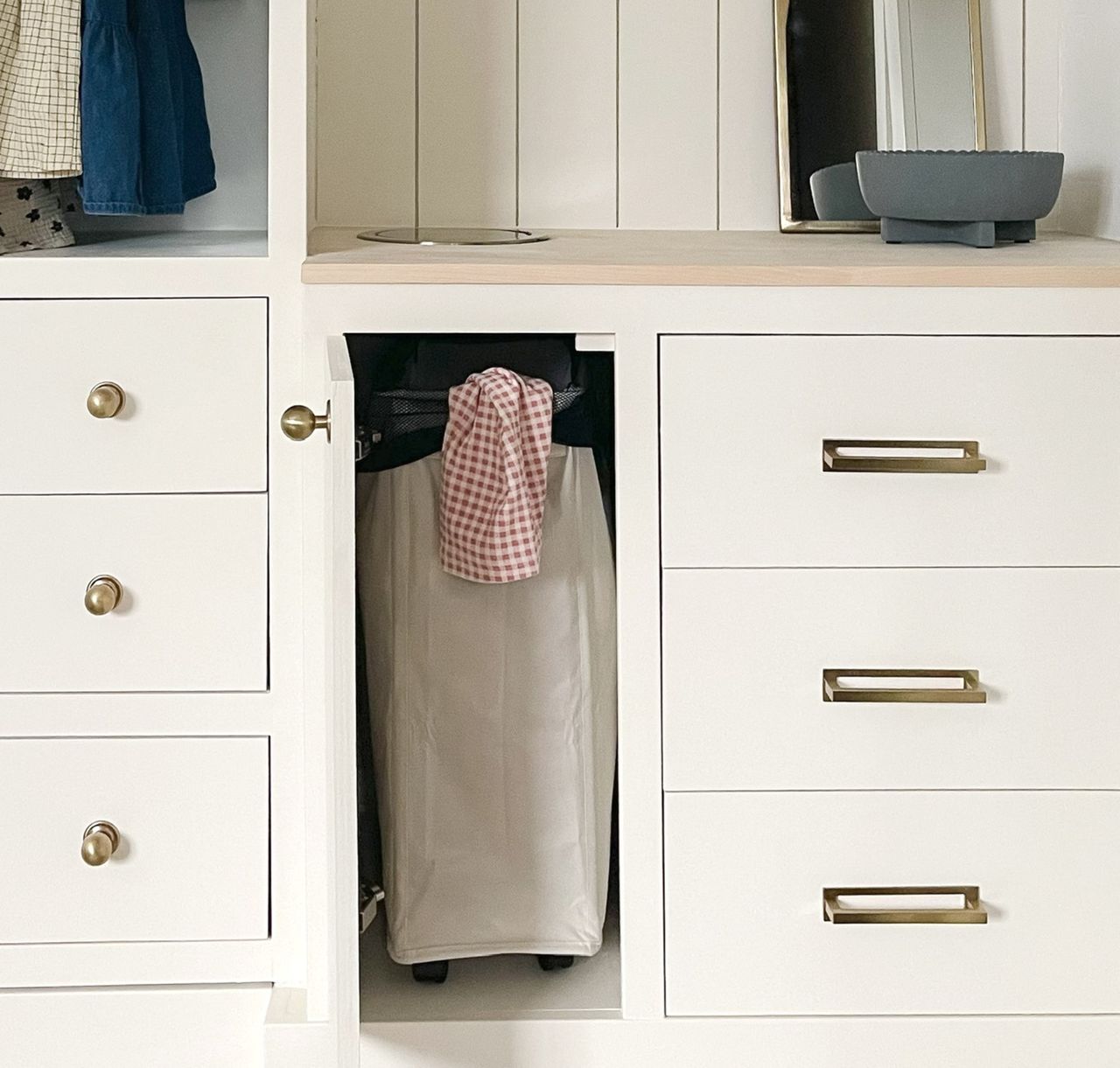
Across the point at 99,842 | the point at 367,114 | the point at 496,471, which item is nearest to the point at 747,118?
the point at 367,114

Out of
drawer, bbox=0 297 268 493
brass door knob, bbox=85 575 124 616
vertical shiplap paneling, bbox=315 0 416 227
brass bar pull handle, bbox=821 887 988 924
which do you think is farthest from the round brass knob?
brass bar pull handle, bbox=821 887 988 924

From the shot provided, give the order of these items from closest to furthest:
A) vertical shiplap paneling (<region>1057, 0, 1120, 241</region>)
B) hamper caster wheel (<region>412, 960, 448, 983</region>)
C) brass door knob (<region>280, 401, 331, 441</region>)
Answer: brass door knob (<region>280, 401, 331, 441</region>), hamper caster wheel (<region>412, 960, 448, 983</region>), vertical shiplap paneling (<region>1057, 0, 1120, 241</region>)

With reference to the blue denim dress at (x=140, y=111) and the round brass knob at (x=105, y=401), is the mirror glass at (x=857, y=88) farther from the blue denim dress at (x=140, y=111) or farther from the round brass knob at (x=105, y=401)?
the round brass knob at (x=105, y=401)

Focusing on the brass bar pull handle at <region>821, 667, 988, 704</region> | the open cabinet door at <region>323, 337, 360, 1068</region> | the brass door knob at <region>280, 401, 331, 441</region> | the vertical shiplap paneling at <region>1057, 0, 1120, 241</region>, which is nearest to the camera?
the open cabinet door at <region>323, 337, 360, 1068</region>

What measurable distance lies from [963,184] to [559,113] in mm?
590

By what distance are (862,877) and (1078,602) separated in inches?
13.9

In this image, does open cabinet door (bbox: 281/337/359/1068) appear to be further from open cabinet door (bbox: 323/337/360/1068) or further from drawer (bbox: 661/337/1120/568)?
drawer (bbox: 661/337/1120/568)

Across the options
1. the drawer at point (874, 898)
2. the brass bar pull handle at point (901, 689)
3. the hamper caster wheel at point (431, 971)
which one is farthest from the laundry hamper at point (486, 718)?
the brass bar pull handle at point (901, 689)

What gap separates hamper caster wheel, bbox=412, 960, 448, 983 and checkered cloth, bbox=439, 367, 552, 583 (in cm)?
43

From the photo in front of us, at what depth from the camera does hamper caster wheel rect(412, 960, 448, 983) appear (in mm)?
1359

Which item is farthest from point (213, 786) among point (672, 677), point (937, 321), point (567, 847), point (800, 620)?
point (937, 321)

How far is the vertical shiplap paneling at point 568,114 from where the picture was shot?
1750 millimetres

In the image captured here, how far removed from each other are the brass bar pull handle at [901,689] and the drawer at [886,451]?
0.11 m

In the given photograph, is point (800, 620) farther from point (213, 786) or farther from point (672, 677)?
point (213, 786)
